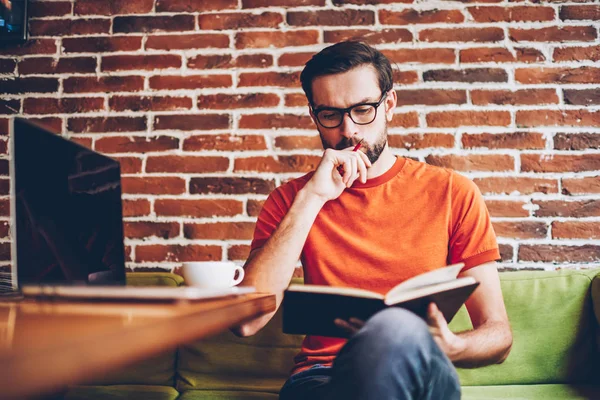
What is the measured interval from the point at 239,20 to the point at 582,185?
4.57 feet

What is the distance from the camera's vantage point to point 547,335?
1.45 metres

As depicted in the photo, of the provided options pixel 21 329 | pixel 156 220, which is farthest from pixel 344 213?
pixel 21 329

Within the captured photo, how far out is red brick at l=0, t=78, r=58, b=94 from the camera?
1.92 m

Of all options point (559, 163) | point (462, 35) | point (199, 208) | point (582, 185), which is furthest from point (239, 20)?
point (582, 185)

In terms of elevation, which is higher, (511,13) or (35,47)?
(511,13)

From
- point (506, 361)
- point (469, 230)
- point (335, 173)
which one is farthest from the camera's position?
point (506, 361)

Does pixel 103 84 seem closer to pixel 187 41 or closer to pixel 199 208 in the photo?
pixel 187 41

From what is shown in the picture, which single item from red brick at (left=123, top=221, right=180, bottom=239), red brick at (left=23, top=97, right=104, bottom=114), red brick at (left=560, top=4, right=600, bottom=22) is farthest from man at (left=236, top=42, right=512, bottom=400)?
red brick at (left=23, top=97, right=104, bottom=114)

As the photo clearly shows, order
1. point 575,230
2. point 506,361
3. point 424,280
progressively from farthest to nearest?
point 575,230 → point 506,361 → point 424,280

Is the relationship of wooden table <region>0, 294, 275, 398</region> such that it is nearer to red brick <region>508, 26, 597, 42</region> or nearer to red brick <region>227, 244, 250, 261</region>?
red brick <region>227, 244, 250, 261</region>

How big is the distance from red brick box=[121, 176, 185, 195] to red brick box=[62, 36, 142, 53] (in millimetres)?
517

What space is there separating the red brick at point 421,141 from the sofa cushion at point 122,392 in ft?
3.69

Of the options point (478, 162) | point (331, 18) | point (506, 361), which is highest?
point (331, 18)

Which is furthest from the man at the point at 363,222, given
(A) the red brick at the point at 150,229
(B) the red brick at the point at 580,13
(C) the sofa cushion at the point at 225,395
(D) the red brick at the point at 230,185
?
(B) the red brick at the point at 580,13
